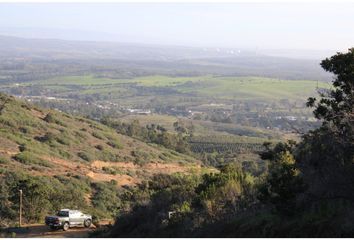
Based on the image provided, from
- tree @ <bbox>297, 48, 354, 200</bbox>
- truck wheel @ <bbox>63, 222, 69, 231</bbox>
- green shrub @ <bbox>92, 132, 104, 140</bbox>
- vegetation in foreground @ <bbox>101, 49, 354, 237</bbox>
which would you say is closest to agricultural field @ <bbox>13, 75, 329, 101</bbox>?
green shrub @ <bbox>92, 132, 104, 140</bbox>

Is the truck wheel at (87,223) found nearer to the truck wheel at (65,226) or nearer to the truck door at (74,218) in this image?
the truck door at (74,218)

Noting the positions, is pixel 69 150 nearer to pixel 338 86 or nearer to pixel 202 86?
pixel 338 86

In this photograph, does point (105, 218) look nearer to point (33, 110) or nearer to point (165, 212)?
point (165, 212)

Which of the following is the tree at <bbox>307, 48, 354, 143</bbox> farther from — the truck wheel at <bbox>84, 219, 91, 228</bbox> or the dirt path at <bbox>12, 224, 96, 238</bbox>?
the truck wheel at <bbox>84, 219, 91, 228</bbox>

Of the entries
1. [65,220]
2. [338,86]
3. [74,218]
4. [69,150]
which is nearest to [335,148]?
[338,86]

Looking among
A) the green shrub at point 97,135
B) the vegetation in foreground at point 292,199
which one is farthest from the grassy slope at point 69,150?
the vegetation in foreground at point 292,199

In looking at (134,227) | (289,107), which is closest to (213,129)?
(289,107)
